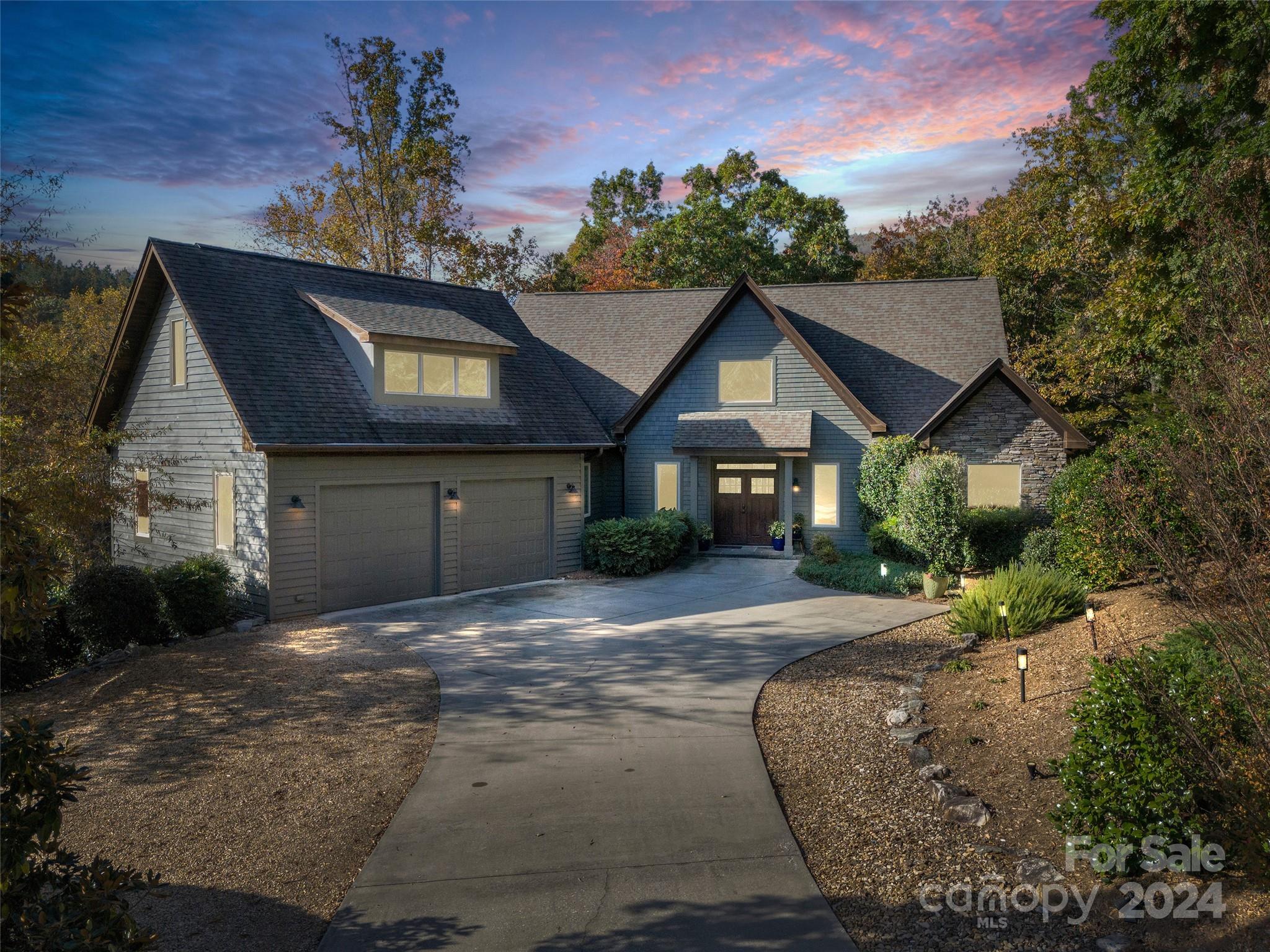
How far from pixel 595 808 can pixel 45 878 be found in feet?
12.3

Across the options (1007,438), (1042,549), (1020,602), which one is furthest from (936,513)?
(1020,602)

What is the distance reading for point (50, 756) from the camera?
12.4ft

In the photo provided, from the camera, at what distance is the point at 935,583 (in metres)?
16.2

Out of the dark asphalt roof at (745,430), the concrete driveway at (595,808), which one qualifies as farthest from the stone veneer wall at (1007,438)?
the concrete driveway at (595,808)

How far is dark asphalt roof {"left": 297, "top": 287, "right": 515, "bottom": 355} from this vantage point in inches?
637

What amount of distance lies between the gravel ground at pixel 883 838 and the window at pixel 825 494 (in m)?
10.7

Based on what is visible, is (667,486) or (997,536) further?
(667,486)

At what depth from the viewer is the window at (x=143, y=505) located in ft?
56.4

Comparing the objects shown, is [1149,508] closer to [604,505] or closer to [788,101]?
[788,101]

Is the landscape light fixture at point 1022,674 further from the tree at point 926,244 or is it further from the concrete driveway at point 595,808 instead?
the tree at point 926,244

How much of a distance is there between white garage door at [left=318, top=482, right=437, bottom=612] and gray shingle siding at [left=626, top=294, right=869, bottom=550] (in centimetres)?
→ 707

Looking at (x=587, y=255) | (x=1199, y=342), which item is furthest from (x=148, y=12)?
(x=587, y=255)

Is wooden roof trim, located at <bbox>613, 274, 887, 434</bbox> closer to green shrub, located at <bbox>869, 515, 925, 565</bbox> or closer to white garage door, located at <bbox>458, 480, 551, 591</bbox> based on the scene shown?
green shrub, located at <bbox>869, 515, 925, 565</bbox>

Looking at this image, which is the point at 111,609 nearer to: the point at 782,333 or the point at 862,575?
the point at 862,575
